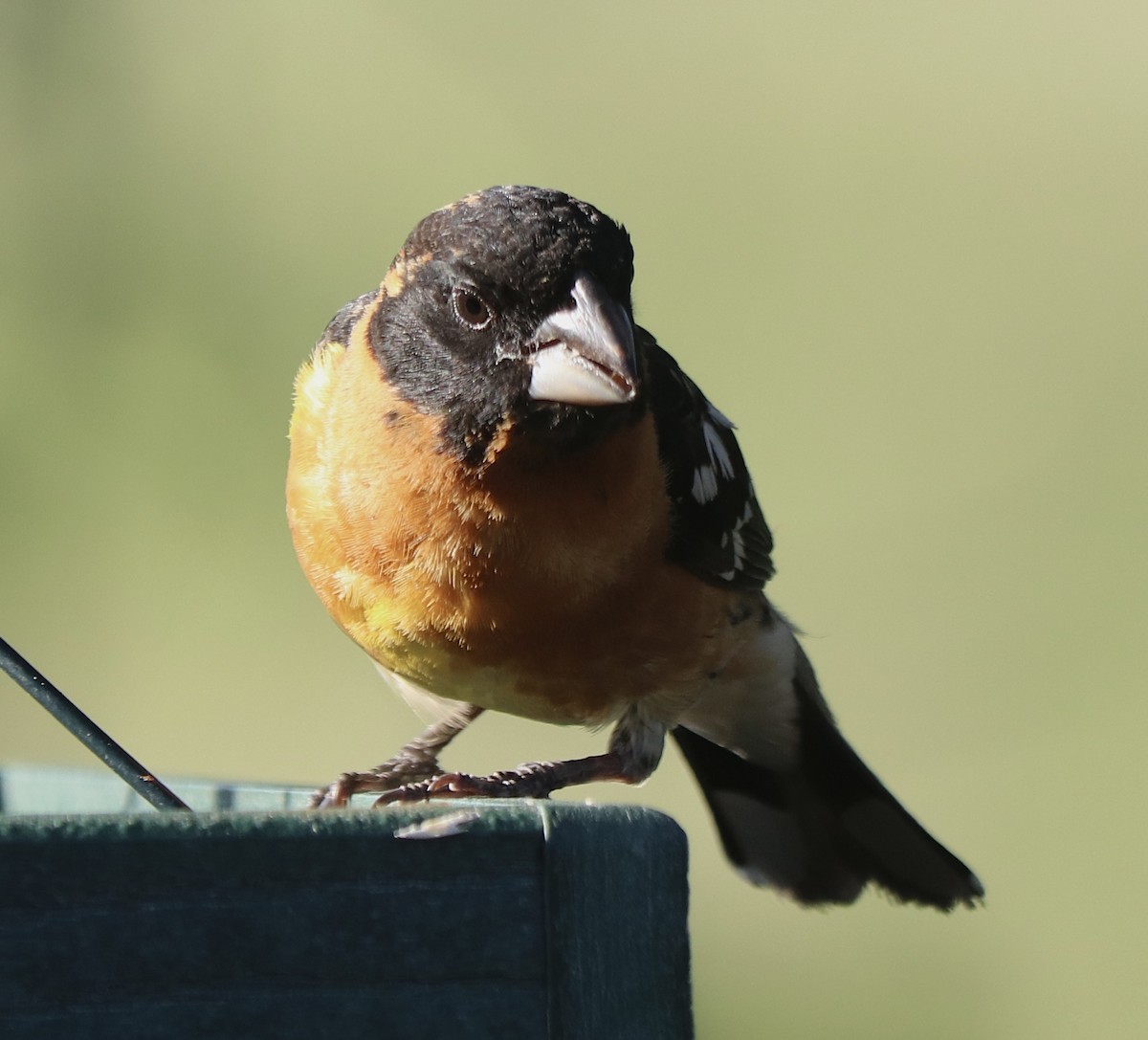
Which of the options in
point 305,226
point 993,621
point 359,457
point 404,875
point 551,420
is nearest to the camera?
point 404,875

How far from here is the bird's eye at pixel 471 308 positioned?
258cm

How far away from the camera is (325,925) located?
1.42 m

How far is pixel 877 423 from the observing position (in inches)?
254

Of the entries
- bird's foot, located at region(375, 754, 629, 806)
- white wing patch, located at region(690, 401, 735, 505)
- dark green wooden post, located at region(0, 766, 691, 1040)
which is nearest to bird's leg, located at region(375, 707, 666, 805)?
Answer: bird's foot, located at region(375, 754, 629, 806)

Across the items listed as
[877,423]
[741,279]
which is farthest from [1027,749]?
[741,279]

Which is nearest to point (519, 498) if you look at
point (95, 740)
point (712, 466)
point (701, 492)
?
point (701, 492)

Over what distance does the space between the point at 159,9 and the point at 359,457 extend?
4.60 meters

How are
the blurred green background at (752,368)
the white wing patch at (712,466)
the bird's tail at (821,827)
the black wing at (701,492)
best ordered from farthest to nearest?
the blurred green background at (752,368) < the bird's tail at (821,827) < the white wing patch at (712,466) < the black wing at (701,492)

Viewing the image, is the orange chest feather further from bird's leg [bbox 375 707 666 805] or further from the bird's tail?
the bird's tail

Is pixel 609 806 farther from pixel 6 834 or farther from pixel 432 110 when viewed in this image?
pixel 432 110

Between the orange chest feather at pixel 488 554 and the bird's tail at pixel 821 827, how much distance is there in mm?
1093

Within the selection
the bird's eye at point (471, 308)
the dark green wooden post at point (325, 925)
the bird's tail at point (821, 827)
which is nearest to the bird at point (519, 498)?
the bird's eye at point (471, 308)

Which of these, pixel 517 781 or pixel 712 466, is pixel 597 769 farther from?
pixel 712 466

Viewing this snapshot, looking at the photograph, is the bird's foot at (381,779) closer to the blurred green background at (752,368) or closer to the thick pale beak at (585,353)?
the thick pale beak at (585,353)
